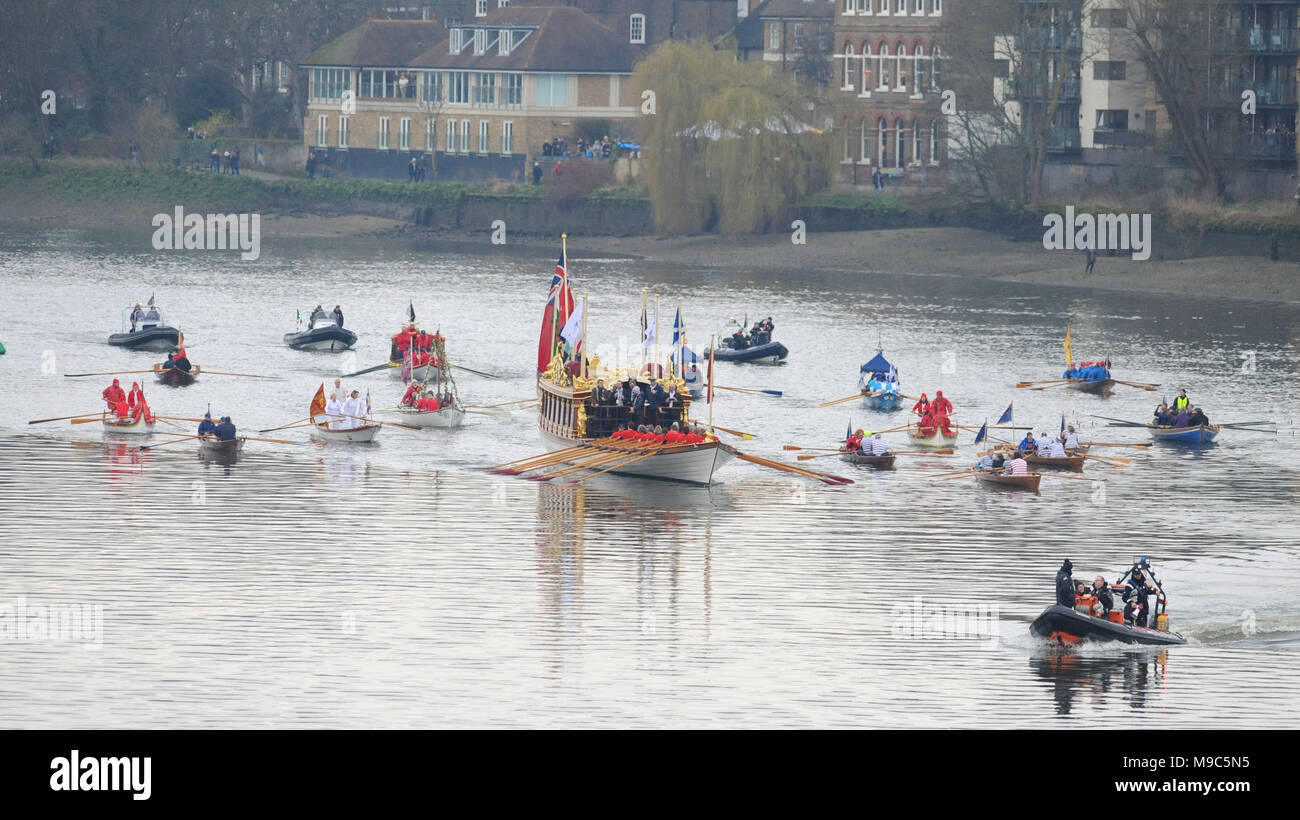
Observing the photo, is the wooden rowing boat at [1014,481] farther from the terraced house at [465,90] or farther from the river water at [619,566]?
the terraced house at [465,90]

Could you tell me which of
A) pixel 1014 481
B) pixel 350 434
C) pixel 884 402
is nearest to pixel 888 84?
pixel 884 402

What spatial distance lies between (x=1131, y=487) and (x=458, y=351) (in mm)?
37525

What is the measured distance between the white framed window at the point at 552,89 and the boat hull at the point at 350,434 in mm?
88094

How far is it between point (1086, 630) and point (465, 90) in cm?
11879

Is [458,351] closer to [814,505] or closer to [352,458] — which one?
[352,458]

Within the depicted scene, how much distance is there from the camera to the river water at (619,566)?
39719mm

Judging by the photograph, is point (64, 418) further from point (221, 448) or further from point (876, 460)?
point (876, 460)

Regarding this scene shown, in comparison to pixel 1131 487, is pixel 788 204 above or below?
above

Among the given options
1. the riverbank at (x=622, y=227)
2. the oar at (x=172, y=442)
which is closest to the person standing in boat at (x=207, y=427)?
the oar at (x=172, y=442)

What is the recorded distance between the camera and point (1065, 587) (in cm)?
4284

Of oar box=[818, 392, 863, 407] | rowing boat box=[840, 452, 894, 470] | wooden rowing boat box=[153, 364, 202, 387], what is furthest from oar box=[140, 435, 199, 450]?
oar box=[818, 392, 863, 407]

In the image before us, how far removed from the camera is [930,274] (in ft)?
400
